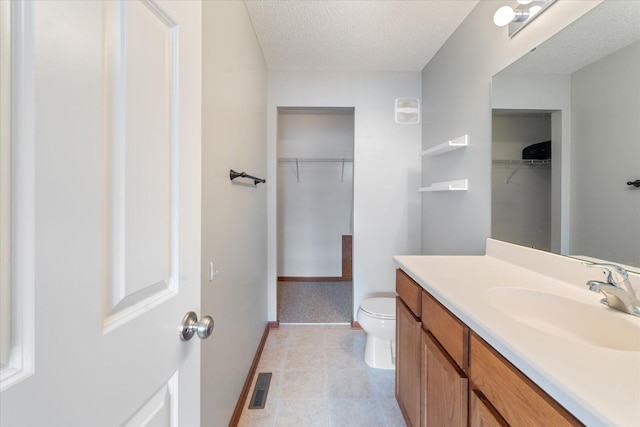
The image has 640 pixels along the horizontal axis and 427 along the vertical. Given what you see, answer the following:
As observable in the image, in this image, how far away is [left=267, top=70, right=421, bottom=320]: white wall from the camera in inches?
94.0

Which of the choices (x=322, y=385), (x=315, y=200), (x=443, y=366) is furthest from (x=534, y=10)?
(x=315, y=200)

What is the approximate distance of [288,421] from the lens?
1.45 metres

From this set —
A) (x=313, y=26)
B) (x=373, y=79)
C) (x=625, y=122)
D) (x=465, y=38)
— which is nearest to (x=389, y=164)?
(x=373, y=79)

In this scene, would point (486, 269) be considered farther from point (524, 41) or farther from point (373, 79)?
point (373, 79)

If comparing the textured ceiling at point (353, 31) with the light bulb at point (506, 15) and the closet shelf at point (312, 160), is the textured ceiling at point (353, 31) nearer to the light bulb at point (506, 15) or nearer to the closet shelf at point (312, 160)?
the light bulb at point (506, 15)

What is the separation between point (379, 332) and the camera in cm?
183

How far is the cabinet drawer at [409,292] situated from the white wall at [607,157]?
65 cm

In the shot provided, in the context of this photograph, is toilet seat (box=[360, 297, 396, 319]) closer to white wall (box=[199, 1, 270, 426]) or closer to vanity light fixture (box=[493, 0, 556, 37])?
white wall (box=[199, 1, 270, 426])

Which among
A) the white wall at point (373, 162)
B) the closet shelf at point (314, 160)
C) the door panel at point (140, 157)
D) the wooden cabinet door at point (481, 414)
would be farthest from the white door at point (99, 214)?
the closet shelf at point (314, 160)

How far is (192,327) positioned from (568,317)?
1181mm

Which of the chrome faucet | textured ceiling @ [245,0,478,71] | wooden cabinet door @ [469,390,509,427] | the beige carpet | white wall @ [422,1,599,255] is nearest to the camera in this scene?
wooden cabinet door @ [469,390,509,427]

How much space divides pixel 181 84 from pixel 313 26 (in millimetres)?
1590

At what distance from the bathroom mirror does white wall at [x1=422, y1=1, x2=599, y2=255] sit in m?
0.08

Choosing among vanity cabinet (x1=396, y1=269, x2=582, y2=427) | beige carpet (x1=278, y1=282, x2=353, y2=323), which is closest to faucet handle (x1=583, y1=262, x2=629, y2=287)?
vanity cabinet (x1=396, y1=269, x2=582, y2=427)
